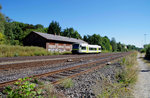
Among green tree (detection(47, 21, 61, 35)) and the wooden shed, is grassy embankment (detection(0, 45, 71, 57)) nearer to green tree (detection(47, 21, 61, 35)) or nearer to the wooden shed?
the wooden shed

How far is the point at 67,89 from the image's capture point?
483 cm

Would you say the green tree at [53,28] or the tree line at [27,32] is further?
the green tree at [53,28]

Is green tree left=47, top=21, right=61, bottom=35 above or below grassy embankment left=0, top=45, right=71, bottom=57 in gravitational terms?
above

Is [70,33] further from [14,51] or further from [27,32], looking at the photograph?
[14,51]

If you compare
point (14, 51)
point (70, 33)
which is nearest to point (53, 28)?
point (70, 33)

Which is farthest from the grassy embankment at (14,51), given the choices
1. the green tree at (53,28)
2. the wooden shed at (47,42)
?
the green tree at (53,28)

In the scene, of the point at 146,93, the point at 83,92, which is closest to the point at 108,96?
the point at 83,92

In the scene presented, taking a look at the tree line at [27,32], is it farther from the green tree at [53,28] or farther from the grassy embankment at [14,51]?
the grassy embankment at [14,51]

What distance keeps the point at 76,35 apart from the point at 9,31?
1519 inches

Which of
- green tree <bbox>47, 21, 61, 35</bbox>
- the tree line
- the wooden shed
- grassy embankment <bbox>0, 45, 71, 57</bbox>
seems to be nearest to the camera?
grassy embankment <bbox>0, 45, 71, 57</bbox>

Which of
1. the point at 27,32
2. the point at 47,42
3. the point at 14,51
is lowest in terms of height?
the point at 14,51

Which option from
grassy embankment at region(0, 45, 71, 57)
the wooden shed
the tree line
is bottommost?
grassy embankment at region(0, 45, 71, 57)

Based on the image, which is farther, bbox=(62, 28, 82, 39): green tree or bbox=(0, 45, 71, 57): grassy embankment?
bbox=(62, 28, 82, 39): green tree

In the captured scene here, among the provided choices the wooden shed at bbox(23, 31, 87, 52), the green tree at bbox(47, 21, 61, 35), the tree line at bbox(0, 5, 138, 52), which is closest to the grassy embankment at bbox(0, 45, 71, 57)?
the wooden shed at bbox(23, 31, 87, 52)
